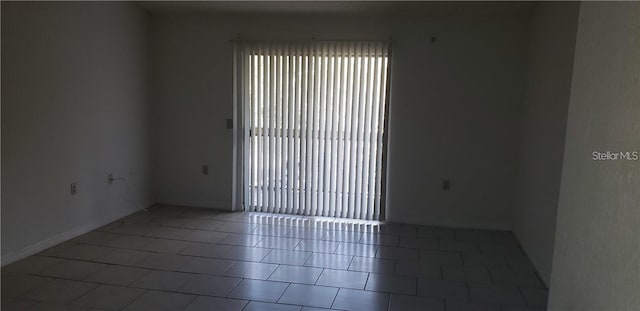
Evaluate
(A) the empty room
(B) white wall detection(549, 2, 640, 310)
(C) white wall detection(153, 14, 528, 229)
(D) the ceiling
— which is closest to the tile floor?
(A) the empty room

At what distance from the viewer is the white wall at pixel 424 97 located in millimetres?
4406

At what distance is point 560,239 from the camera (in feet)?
4.91

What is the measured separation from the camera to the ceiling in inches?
159

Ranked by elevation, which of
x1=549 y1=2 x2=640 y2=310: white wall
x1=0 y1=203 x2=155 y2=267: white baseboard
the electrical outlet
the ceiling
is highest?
the ceiling

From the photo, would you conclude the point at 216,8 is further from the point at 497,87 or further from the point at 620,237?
the point at 620,237

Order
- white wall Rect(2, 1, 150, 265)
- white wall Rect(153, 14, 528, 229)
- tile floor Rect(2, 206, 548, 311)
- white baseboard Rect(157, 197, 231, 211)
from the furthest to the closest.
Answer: white baseboard Rect(157, 197, 231, 211) → white wall Rect(153, 14, 528, 229) → white wall Rect(2, 1, 150, 265) → tile floor Rect(2, 206, 548, 311)

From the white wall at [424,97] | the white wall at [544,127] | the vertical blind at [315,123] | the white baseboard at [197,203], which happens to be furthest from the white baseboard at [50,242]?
the white wall at [544,127]

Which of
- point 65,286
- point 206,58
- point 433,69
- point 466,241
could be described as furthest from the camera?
point 206,58

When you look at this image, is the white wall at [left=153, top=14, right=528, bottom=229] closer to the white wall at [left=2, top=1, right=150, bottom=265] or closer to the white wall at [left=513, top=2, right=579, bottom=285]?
the white wall at [left=513, top=2, right=579, bottom=285]

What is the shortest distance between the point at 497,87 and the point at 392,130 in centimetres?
114

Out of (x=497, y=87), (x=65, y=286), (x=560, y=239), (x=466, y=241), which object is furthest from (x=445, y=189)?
(x=65, y=286)

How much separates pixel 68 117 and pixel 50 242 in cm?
108

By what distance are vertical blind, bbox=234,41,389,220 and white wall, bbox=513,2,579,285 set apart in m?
1.40

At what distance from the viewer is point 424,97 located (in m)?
4.55
